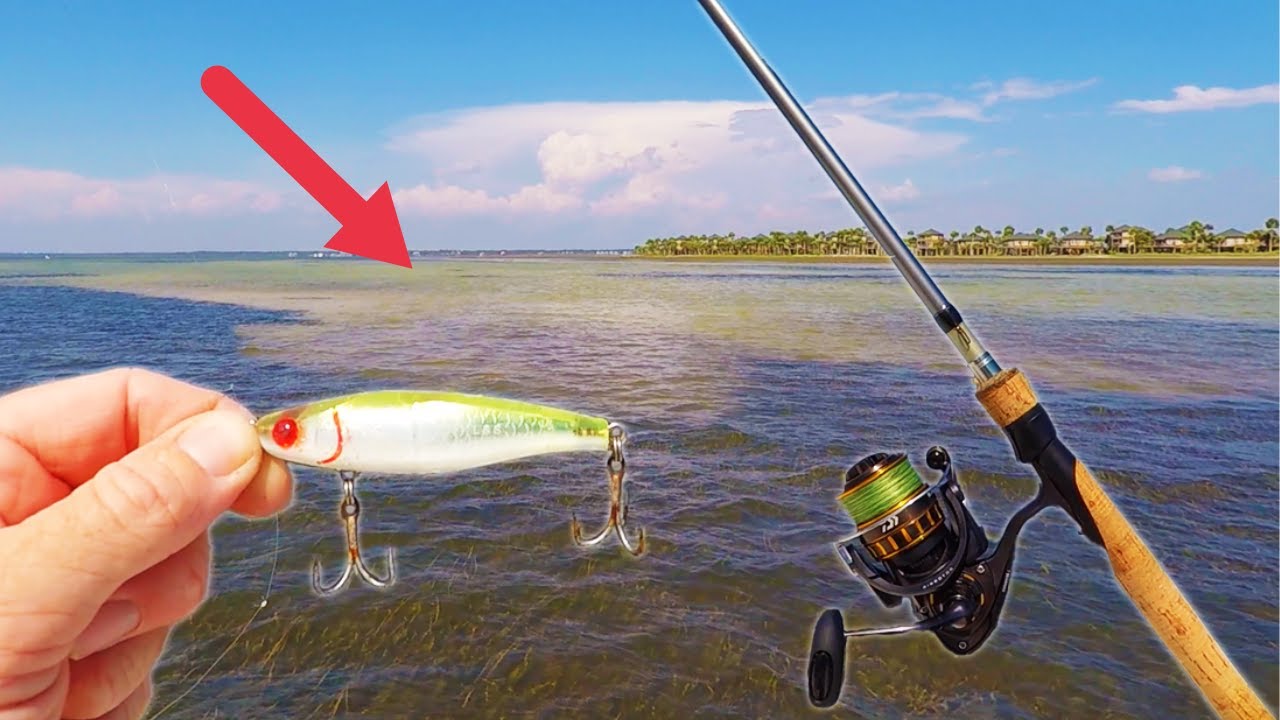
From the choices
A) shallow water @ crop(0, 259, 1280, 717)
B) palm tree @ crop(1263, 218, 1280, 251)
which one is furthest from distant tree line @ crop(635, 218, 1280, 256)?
shallow water @ crop(0, 259, 1280, 717)

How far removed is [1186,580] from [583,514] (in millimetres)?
5129

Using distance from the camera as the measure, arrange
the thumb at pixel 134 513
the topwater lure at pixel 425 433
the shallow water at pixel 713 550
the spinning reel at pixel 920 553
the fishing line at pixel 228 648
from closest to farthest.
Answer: the thumb at pixel 134 513
the topwater lure at pixel 425 433
the spinning reel at pixel 920 553
the fishing line at pixel 228 648
the shallow water at pixel 713 550

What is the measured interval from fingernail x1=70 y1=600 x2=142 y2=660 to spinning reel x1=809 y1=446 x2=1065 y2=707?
170cm

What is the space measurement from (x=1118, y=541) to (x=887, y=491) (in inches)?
30.1

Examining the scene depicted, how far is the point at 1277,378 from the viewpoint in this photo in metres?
14.5

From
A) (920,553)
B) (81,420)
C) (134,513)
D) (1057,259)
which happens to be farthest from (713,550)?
(1057,259)

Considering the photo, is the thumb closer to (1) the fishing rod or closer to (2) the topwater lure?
(2) the topwater lure

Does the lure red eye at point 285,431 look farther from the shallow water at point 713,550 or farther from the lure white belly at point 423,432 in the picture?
the shallow water at point 713,550

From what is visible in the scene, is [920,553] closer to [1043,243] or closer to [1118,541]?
[1118,541]

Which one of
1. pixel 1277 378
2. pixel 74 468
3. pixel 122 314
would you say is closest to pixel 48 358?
pixel 122 314

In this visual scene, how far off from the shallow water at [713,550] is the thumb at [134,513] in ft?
11.7

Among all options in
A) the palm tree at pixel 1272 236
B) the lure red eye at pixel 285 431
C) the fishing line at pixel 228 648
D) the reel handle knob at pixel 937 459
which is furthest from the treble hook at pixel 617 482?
the palm tree at pixel 1272 236

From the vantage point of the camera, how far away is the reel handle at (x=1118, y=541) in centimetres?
203

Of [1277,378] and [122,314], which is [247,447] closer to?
[1277,378]
